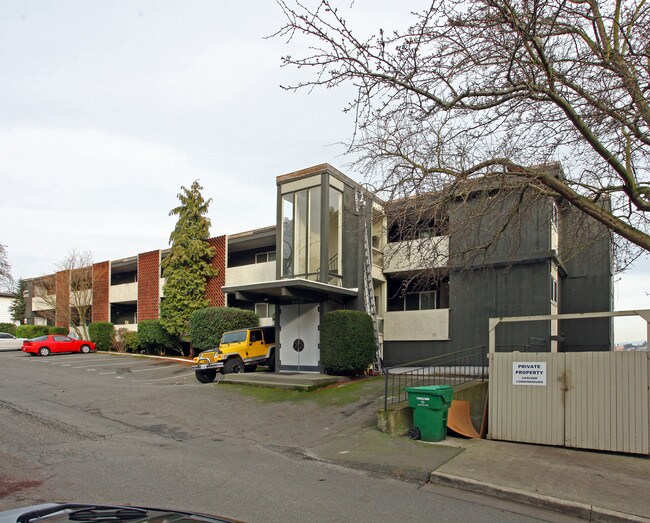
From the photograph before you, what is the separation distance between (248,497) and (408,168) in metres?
6.42

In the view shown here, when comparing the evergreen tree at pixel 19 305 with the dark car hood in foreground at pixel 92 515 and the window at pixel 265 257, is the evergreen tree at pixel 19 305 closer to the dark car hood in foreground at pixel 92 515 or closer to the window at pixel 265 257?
the window at pixel 265 257

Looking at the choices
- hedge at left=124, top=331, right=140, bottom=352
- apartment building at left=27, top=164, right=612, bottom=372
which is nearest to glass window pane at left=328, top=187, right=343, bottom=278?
apartment building at left=27, top=164, right=612, bottom=372

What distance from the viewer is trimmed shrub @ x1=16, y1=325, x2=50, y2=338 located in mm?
38041

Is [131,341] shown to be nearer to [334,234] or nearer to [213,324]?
[213,324]

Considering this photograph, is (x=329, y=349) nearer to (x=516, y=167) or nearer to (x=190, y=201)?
(x=516, y=167)

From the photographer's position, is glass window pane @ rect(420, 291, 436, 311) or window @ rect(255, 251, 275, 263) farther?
window @ rect(255, 251, 275, 263)

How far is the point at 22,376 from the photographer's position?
63.8ft

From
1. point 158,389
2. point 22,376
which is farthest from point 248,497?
point 22,376

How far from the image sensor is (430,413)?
1002 cm

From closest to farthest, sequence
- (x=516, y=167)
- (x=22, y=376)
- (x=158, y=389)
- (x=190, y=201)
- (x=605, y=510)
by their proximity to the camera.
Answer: (x=605, y=510), (x=516, y=167), (x=158, y=389), (x=22, y=376), (x=190, y=201)

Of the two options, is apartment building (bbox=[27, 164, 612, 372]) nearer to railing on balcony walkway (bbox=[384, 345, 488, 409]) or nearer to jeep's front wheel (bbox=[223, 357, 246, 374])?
railing on balcony walkway (bbox=[384, 345, 488, 409])

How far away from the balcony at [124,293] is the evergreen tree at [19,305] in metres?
17.3

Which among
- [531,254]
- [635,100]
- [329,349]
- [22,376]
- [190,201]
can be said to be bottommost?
[22,376]

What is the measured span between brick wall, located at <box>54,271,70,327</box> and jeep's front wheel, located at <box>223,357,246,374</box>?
22.6m
